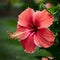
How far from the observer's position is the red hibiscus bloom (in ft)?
2.76

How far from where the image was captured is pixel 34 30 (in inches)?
35.0

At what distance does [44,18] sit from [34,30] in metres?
0.05

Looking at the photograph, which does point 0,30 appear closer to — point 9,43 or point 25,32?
point 9,43

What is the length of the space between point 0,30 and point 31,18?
12.5ft

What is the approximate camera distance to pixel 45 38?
2.77 feet

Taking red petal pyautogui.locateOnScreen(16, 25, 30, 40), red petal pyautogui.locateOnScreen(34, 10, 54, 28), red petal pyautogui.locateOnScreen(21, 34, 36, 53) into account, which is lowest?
red petal pyautogui.locateOnScreen(21, 34, 36, 53)

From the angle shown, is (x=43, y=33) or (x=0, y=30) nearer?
(x=43, y=33)

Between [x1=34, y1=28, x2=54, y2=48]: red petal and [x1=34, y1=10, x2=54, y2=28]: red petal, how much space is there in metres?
0.02

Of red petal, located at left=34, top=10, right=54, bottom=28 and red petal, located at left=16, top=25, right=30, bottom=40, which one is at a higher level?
red petal, located at left=34, top=10, right=54, bottom=28

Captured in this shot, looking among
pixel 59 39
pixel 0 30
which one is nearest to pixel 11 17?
pixel 0 30

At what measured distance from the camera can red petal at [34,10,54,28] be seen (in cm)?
84

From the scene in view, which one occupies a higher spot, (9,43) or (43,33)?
(43,33)

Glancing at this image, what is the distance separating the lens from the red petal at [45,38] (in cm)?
84

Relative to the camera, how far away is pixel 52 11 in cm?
91
